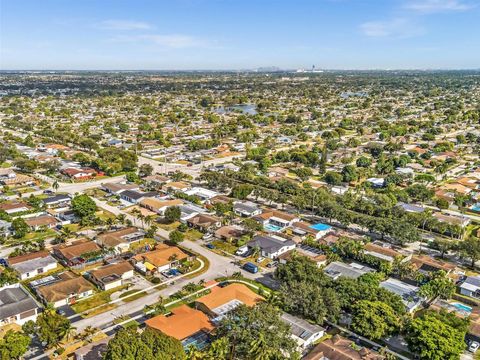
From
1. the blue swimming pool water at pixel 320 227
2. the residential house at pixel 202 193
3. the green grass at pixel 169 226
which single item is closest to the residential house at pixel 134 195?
the residential house at pixel 202 193

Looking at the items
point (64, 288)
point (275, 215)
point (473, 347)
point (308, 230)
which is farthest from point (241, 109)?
point (473, 347)

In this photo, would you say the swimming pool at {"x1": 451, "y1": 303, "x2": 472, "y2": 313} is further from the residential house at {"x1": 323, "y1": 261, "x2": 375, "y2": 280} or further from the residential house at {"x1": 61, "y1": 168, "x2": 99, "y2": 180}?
the residential house at {"x1": 61, "y1": 168, "x2": 99, "y2": 180}

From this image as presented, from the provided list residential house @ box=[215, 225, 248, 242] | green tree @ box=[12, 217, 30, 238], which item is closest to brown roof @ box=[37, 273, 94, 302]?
green tree @ box=[12, 217, 30, 238]

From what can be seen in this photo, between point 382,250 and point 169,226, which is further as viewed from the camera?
point 169,226

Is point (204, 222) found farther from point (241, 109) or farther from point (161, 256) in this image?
point (241, 109)

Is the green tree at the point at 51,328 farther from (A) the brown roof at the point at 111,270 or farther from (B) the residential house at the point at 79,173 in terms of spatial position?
(B) the residential house at the point at 79,173
